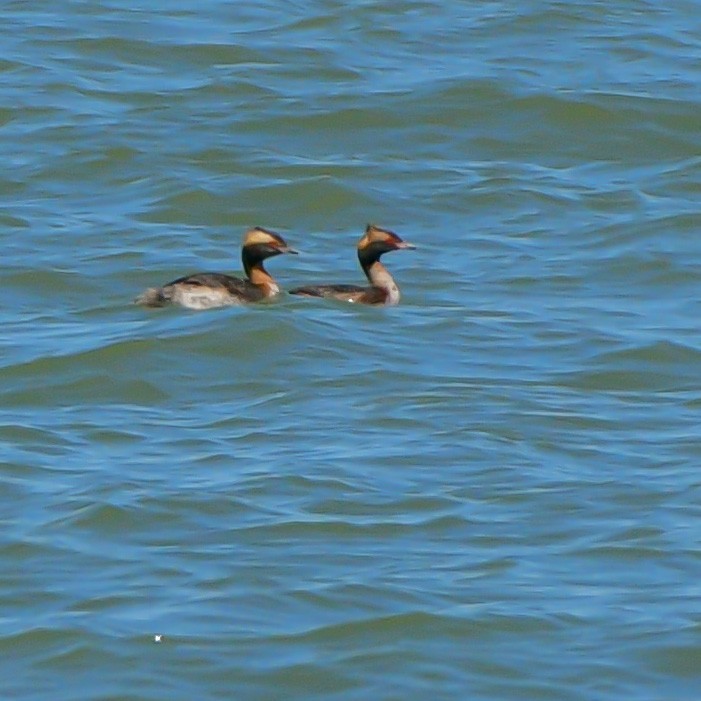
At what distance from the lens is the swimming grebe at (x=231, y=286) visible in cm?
1291

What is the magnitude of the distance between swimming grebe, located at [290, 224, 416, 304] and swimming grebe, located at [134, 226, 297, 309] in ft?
0.78

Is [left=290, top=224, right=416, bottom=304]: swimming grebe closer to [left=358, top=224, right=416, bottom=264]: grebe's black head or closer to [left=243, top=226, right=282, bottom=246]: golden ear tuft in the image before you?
[left=358, top=224, right=416, bottom=264]: grebe's black head

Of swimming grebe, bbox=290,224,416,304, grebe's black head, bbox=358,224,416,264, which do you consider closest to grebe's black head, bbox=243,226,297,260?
swimming grebe, bbox=290,224,416,304

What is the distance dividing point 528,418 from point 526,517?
155cm

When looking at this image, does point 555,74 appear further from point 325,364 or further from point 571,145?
point 325,364

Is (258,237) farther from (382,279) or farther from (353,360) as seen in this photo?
(353,360)

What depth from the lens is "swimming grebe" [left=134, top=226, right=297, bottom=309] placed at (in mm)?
12914

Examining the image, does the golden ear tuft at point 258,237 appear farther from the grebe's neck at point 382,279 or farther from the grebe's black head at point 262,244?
the grebe's neck at point 382,279

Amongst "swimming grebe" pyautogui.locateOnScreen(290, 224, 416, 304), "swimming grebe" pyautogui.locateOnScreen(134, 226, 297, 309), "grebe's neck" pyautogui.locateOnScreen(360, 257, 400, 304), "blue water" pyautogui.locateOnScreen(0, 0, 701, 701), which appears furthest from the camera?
"grebe's neck" pyautogui.locateOnScreen(360, 257, 400, 304)

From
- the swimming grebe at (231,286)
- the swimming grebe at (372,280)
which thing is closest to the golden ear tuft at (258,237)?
the swimming grebe at (231,286)

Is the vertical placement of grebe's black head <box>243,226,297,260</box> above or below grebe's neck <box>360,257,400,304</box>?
above

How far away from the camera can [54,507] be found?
368 inches

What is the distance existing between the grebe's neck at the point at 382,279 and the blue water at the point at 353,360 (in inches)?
4.0

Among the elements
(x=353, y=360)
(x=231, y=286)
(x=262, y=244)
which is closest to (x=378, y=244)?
(x=262, y=244)
